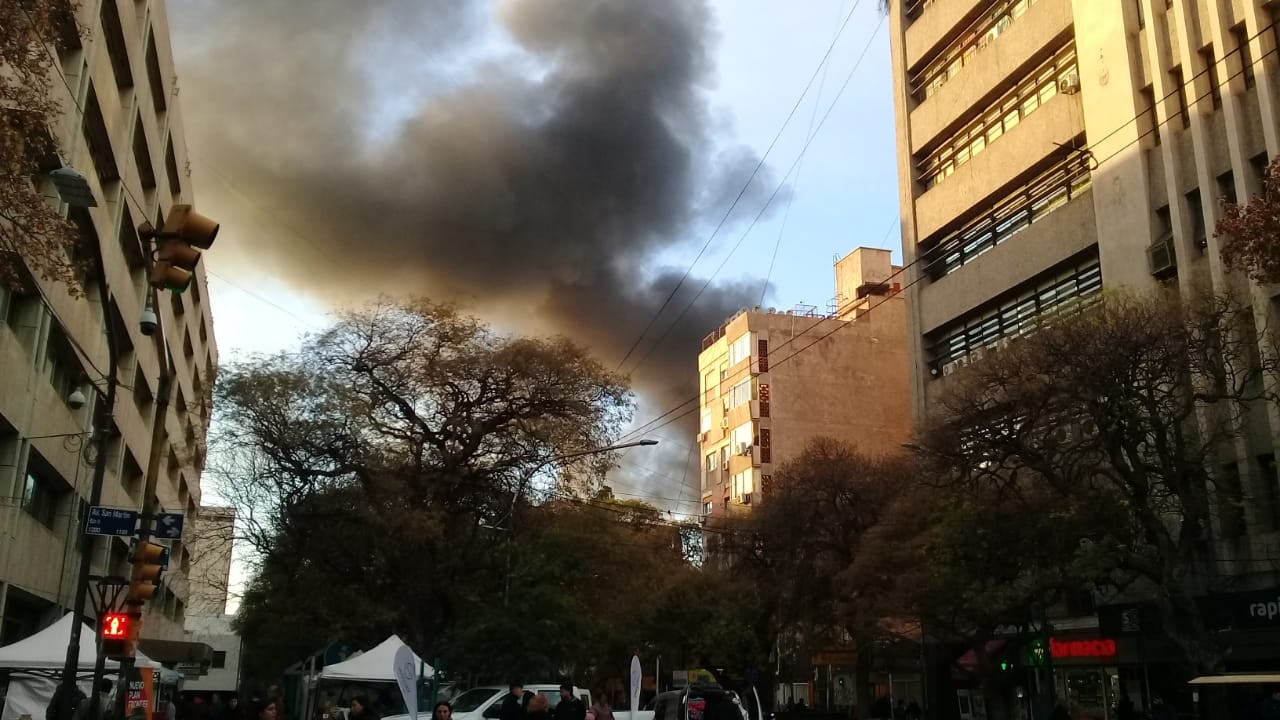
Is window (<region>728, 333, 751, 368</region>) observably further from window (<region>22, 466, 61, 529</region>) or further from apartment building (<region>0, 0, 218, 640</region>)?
window (<region>22, 466, 61, 529</region>)

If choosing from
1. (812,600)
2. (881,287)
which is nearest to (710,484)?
(881,287)

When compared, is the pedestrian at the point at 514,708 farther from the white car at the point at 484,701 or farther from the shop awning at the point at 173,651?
the shop awning at the point at 173,651

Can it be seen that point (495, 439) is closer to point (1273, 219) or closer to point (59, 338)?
point (59, 338)

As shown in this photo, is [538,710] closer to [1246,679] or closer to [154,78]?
[1246,679]

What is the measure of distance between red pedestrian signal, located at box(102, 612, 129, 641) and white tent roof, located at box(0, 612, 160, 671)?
2.92 meters

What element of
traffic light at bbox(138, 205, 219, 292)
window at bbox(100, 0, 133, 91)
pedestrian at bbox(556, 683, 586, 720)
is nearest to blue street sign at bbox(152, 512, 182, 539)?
pedestrian at bbox(556, 683, 586, 720)

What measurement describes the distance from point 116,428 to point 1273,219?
31622 millimetres

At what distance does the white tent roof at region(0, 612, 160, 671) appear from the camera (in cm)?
1703

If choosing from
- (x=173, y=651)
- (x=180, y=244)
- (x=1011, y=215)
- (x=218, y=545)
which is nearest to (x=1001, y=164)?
(x=1011, y=215)

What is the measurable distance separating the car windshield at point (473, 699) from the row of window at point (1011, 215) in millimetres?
23945

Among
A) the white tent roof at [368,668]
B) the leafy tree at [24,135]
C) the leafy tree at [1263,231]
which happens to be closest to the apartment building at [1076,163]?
the leafy tree at [1263,231]

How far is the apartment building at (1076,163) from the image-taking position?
85.8 feet

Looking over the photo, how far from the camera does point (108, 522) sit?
15047 millimetres

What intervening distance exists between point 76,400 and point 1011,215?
30.2 meters
